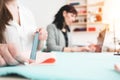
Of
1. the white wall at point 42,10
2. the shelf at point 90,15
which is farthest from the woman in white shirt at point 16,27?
the shelf at point 90,15

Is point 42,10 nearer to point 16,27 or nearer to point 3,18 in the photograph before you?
point 16,27

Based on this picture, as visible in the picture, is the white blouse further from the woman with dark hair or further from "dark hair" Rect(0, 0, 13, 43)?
the woman with dark hair

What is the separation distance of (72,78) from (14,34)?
629 millimetres

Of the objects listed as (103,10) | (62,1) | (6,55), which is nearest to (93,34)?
(103,10)

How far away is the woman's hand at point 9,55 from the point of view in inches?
25.7

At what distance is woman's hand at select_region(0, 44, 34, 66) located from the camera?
2.14 feet

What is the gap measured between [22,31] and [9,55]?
54 cm

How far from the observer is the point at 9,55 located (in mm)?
655

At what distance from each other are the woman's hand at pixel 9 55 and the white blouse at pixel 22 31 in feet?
1.20

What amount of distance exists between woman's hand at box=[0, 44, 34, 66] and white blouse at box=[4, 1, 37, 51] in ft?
1.20

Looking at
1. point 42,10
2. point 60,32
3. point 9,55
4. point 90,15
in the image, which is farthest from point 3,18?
point 90,15

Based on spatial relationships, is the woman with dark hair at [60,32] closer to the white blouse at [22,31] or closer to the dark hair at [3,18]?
the white blouse at [22,31]

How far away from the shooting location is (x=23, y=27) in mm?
1208

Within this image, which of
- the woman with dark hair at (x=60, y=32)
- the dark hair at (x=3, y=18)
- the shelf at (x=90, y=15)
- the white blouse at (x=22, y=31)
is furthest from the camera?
the shelf at (x=90, y=15)
